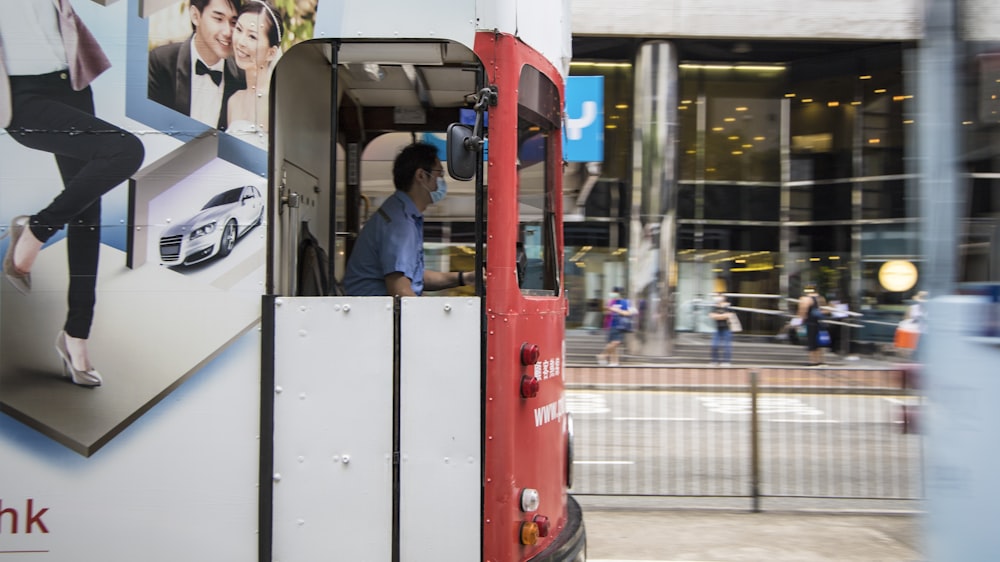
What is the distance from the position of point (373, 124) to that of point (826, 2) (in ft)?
55.0

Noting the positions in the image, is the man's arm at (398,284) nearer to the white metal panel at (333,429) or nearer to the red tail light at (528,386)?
the white metal panel at (333,429)

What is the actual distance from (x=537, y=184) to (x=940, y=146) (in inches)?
69.4

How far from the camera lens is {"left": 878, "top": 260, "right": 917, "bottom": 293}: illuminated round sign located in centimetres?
2208

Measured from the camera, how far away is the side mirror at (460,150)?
10.8 ft

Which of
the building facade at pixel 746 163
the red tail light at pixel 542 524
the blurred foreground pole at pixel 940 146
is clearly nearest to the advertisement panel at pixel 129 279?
the red tail light at pixel 542 524

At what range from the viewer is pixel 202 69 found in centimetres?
326

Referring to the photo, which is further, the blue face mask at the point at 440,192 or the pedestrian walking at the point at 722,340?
the pedestrian walking at the point at 722,340

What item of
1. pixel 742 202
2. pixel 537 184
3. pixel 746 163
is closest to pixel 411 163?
pixel 537 184

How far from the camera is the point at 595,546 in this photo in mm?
6020

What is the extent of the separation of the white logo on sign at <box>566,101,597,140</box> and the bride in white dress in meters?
3.85

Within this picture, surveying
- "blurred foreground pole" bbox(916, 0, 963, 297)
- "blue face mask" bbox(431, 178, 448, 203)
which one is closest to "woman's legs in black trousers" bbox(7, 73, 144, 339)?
"blue face mask" bbox(431, 178, 448, 203)

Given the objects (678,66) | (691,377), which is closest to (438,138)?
(691,377)

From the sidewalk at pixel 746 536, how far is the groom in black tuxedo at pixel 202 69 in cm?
407

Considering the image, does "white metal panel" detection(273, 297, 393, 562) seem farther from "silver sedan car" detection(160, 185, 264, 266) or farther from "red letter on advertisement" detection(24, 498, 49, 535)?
"red letter on advertisement" detection(24, 498, 49, 535)
